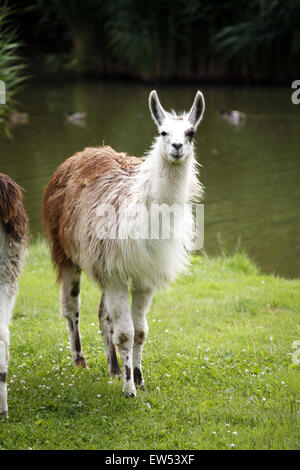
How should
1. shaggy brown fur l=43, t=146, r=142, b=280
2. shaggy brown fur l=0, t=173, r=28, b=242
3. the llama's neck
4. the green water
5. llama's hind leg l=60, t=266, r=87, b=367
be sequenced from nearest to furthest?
shaggy brown fur l=0, t=173, r=28, b=242, the llama's neck, shaggy brown fur l=43, t=146, r=142, b=280, llama's hind leg l=60, t=266, r=87, b=367, the green water

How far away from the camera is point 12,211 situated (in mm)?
4203

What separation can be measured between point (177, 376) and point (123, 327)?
72 centimetres

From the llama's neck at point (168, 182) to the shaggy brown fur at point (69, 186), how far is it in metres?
0.57

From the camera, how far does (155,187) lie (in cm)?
438

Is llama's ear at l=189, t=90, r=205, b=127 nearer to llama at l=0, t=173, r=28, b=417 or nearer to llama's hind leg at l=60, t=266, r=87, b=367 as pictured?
llama at l=0, t=173, r=28, b=417

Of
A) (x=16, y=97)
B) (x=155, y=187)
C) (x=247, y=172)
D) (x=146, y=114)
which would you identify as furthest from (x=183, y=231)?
(x=16, y=97)

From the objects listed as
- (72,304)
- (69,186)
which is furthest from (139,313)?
(69,186)

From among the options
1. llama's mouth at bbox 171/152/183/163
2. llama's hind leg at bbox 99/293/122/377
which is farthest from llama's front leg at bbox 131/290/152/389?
llama's mouth at bbox 171/152/183/163

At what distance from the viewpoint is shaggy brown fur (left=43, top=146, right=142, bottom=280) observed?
5.01m

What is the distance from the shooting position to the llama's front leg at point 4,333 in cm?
402

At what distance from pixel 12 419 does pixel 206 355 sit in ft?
5.99

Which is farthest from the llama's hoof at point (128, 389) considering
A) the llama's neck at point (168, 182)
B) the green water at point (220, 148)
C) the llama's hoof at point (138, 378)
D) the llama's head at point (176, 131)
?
the green water at point (220, 148)

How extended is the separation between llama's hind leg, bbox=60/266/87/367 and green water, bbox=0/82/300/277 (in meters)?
3.43
